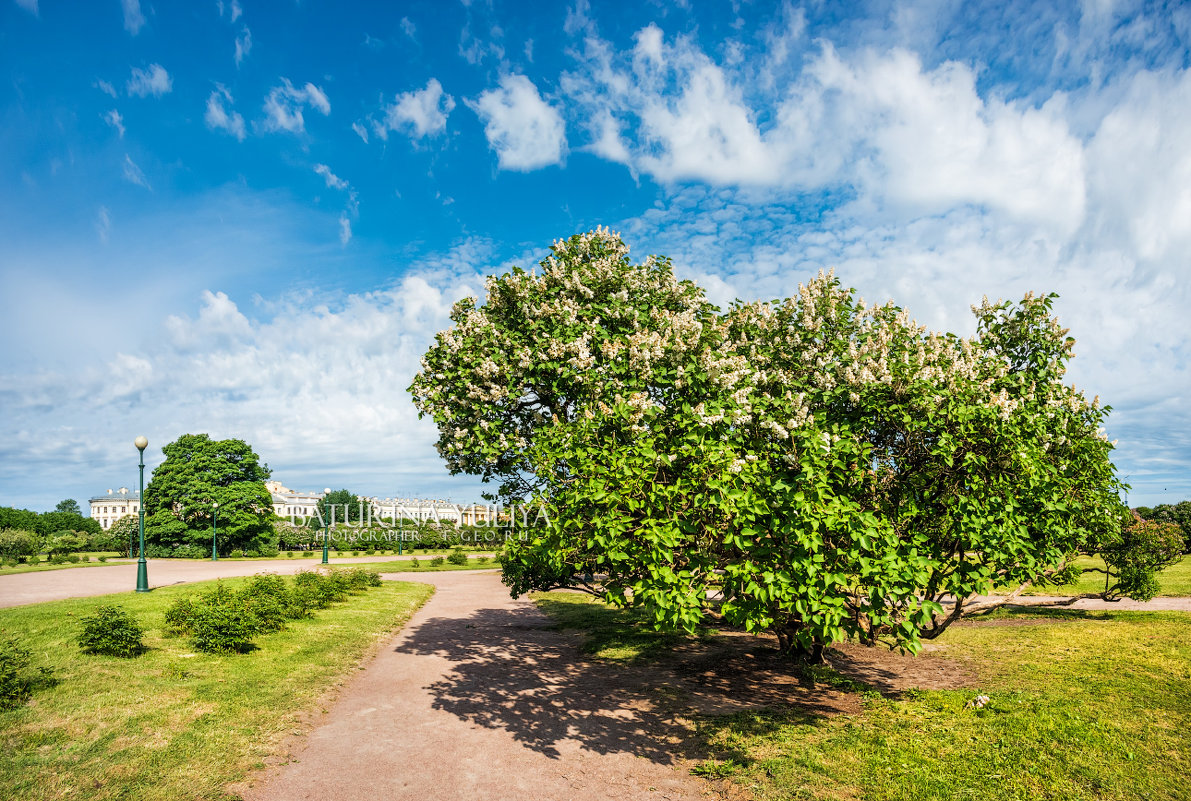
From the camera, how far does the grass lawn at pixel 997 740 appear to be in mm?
6777

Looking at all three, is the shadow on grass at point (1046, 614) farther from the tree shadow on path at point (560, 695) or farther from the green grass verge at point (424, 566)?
the green grass verge at point (424, 566)

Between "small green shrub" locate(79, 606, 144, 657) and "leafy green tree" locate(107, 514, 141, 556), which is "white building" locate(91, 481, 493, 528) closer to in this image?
"leafy green tree" locate(107, 514, 141, 556)

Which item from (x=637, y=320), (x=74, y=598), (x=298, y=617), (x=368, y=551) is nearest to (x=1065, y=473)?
(x=637, y=320)

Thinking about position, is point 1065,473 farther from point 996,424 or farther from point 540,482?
point 540,482

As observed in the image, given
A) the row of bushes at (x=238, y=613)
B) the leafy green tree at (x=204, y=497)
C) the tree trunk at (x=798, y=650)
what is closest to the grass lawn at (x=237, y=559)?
the leafy green tree at (x=204, y=497)

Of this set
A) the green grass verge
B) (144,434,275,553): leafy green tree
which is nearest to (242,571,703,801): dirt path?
the green grass verge

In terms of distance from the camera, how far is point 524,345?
36.5 feet

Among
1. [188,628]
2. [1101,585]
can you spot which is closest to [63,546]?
[188,628]

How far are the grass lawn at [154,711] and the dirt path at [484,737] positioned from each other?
2.58ft

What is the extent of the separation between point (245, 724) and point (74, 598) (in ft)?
49.0

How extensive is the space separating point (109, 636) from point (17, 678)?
2.65m

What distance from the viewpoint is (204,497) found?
49406 mm

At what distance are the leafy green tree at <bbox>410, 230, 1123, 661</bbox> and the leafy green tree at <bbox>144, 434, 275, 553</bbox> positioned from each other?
155 ft

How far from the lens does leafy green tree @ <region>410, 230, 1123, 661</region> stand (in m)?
7.13
